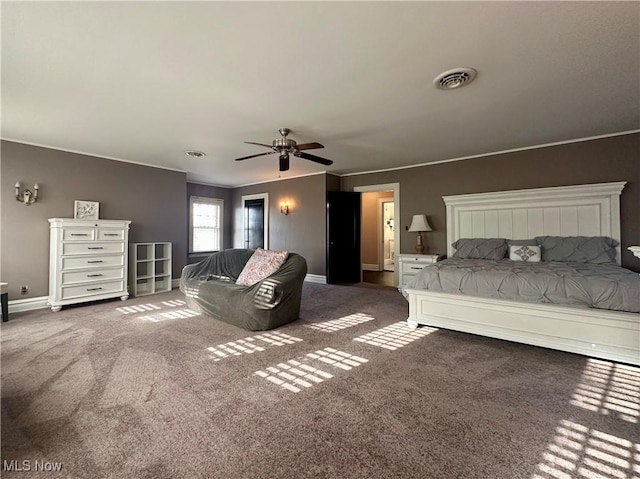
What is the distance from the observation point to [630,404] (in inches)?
71.4

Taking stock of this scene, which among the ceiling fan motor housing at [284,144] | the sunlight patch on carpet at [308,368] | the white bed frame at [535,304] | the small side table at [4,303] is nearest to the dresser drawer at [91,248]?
the small side table at [4,303]

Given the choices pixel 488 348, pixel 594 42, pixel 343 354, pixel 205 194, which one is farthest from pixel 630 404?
pixel 205 194

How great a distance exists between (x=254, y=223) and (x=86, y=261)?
3.86 meters

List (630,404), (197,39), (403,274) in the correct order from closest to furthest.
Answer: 1. (630,404)
2. (197,39)
3. (403,274)

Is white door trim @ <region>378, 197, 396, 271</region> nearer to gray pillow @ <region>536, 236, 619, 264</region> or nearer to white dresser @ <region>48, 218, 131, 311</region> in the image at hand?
gray pillow @ <region>536, 236, 619, 264</region>

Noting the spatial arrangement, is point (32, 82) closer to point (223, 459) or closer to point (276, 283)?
point (276, 283)

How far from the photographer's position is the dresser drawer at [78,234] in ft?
13.4

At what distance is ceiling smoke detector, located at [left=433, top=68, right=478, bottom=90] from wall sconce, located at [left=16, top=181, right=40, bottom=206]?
5557 mm

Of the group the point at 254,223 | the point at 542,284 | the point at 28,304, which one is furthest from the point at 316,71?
the point at 254,223

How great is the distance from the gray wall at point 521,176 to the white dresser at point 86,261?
184 inches

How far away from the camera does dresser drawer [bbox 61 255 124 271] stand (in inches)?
162

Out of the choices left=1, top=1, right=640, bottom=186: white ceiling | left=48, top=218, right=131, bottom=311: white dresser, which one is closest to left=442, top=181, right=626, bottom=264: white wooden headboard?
left=1, top=1, right=640, bottom=186: white ceiling

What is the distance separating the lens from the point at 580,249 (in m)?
3.74

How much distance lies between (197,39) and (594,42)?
9.15 feet
